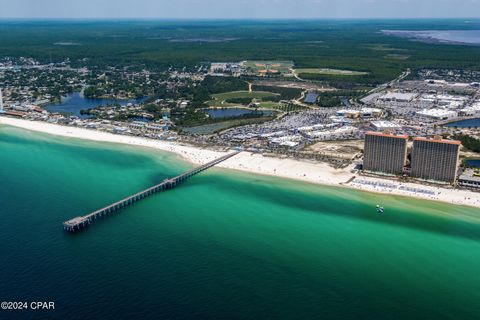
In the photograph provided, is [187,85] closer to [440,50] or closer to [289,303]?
[289,303]

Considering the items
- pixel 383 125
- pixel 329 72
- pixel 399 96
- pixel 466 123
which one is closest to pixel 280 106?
pixel 383 125

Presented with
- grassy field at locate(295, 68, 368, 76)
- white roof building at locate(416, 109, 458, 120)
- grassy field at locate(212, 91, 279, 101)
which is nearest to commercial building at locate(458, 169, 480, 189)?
white roof building at locate(416, 109, 458, 120)

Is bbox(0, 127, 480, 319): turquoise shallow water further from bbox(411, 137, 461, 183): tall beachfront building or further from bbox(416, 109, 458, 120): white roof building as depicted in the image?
bbox(416, 109, 458, 120): white roof building

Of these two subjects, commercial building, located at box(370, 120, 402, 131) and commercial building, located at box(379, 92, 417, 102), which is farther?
commercial building, located at box(379, 92, 417, 102)

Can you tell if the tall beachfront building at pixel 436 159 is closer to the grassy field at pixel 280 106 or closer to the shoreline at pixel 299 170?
the shoreline at pixel 299 170

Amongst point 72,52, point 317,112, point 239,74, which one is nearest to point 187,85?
point 239,74

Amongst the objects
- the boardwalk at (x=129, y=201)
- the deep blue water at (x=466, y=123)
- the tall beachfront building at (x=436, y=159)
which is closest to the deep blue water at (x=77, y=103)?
the boardwalk at (x=129, y=201)

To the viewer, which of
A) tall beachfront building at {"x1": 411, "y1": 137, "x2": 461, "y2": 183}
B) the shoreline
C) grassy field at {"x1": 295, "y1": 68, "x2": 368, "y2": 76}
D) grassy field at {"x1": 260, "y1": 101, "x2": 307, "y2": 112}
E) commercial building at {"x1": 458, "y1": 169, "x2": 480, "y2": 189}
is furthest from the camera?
grassy field at {"x1": 295, "y1": 68, "x2": 368, "y2": 76}
